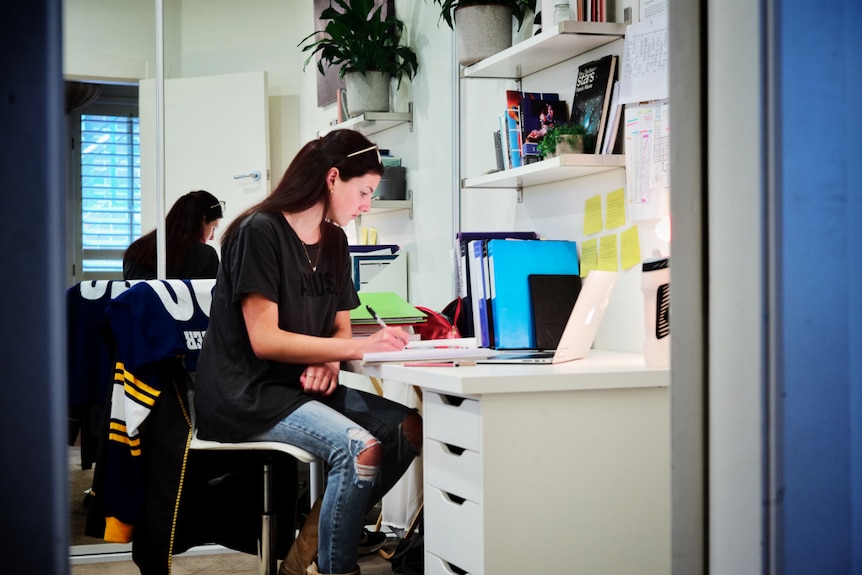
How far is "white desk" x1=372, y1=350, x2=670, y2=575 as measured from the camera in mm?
1860

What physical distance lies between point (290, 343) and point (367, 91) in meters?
1.91

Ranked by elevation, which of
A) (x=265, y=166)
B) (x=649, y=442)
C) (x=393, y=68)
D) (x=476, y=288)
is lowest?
(x=649, y=442)

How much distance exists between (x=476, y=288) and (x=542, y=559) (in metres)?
0.97

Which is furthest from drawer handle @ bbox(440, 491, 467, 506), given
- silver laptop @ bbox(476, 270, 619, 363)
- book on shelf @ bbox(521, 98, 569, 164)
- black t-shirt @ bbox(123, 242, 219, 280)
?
black t-shirt @ bbox(123, 242, 219, 280)

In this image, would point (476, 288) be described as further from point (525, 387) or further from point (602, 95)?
point (525, 387)

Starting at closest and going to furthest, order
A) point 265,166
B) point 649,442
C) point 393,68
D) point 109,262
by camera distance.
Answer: point 649,442 < point 109,262 < point 265,166 < point 393,68

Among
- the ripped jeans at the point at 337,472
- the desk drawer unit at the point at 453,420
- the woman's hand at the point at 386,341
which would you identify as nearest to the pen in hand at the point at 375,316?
the woman's hand at the point at 386,341

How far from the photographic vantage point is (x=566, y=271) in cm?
268

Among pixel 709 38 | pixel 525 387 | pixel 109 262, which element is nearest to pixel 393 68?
pixel 109 262

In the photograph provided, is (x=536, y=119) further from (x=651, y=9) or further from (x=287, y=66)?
(x=287, y=66)

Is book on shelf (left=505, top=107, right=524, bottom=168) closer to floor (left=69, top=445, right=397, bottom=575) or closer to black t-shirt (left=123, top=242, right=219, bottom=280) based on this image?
black t-shirt (left=123, top=242, right=219, bottom=280)

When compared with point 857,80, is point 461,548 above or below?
below

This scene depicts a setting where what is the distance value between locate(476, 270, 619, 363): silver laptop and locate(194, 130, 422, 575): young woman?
0.34 metres

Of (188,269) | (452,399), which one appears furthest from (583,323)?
(188,269)
